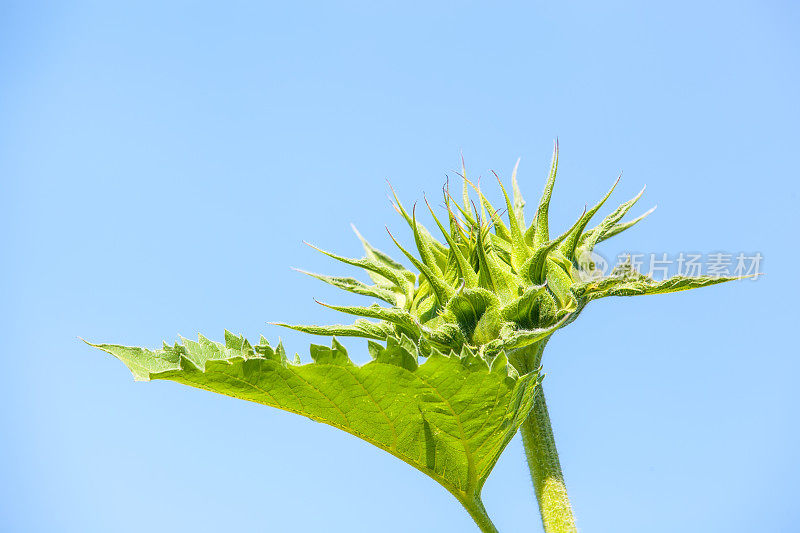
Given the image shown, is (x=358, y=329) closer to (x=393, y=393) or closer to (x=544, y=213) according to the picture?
(x=393, y=393)

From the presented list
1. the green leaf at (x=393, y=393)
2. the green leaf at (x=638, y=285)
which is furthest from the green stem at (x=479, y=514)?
the green leaf at (x=638, y=285)

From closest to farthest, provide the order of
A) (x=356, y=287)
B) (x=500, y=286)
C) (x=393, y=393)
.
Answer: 1. (x=393, y=393)
2. (x=500, y=286)
3. (x=356, y=287)

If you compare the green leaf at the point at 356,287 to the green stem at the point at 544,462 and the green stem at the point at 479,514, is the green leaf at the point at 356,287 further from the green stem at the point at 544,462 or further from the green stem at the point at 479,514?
the green stem at the point at 479,514

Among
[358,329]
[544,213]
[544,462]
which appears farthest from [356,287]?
[544,462]

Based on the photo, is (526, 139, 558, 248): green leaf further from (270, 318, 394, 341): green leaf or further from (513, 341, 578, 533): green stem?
(270, 318, 394, 341): green leaf

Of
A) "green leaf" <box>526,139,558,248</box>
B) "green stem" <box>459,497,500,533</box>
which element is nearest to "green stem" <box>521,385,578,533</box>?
"green stem" <box>459,497,500,533</box>

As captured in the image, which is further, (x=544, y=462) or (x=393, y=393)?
(x=544, y=462)

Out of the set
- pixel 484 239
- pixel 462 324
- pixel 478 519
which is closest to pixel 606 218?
pixel 484 239

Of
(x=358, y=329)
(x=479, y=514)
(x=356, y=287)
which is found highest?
(x=356, y=287)
